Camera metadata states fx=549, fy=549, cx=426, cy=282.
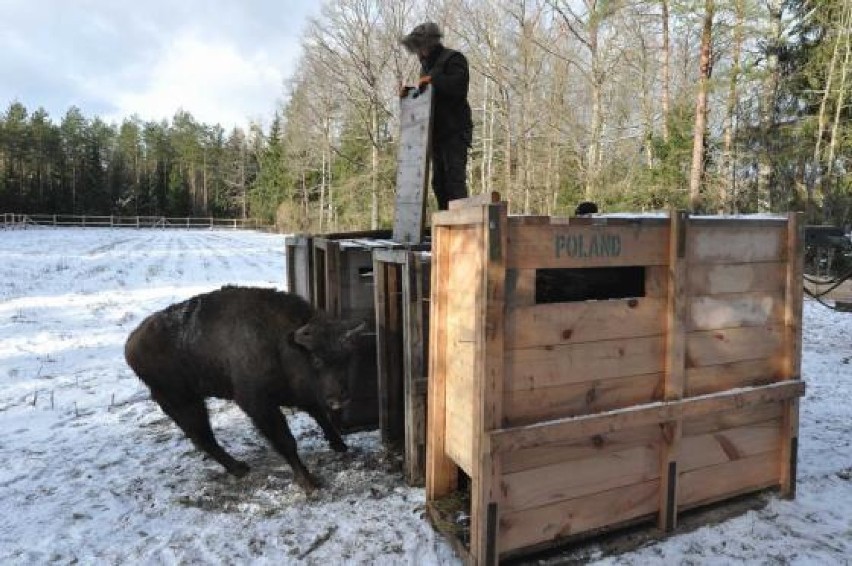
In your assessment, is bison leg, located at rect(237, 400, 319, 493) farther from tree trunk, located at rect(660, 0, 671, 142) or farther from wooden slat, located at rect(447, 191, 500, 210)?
tree trunk, located at rect(660, 0, 671, 142)

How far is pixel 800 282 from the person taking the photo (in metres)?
3.76

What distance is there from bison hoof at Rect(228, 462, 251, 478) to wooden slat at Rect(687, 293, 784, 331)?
3.35m

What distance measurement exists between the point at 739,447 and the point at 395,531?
7.66ft

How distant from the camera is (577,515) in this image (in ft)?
10.4

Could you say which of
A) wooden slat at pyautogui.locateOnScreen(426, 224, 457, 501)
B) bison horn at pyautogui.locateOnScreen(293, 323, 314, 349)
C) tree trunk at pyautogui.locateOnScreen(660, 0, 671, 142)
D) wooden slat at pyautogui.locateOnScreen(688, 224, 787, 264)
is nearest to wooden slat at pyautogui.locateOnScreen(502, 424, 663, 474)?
wooden slat at pyautogui.locateOnScreen(426, 224, 457, 501)

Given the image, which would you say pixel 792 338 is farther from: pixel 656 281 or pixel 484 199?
pixel 484 199

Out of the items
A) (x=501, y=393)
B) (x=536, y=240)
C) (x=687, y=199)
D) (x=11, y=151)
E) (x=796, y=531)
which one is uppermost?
(x=11, y=151)

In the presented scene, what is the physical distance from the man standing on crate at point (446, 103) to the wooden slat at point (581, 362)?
2.67m

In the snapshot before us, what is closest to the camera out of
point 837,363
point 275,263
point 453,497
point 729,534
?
point 729,534

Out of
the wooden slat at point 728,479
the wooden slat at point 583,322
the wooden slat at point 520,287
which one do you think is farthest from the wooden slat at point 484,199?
the wooden slat at point 728,479

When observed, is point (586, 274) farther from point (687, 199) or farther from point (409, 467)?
point (687, 199)

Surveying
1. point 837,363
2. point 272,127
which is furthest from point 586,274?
point 272,127

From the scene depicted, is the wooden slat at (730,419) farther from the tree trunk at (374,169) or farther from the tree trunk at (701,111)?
the tree trunk at (374,169)

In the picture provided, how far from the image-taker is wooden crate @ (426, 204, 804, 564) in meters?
2.90
